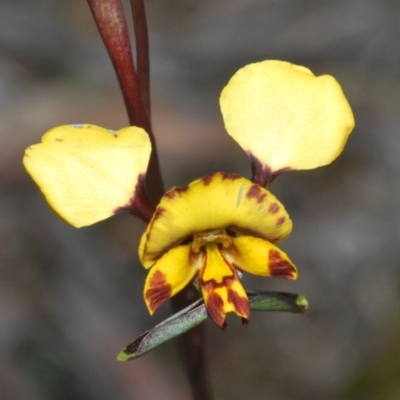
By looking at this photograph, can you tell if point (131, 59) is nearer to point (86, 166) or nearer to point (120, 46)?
point (120, 46)

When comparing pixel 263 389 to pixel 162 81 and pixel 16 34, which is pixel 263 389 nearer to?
pixel 162 81

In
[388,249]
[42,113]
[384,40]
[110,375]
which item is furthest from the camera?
[384,40]

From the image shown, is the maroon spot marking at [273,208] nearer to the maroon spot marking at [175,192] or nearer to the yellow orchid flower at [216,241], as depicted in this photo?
the yellow orchid flower at [216,241]

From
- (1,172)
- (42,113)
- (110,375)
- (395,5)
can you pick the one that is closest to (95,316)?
(110,375)

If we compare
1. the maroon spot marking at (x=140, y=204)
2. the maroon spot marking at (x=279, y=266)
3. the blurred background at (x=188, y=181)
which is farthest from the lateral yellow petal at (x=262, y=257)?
the blurred background at (x=188, y=181)

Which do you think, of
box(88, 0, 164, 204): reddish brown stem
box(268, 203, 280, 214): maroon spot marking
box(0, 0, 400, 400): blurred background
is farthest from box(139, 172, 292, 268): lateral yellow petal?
box(0, 0, 400, 400): blurred background

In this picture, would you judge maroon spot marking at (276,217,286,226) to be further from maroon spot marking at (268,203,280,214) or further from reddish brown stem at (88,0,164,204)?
reddish brown stem at (88,0,164,204)

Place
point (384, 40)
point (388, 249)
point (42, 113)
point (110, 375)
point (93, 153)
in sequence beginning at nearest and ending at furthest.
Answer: point (93, 153) → point (110, 375) → point (388, 249) → point (42, 113) → point (384, 40)

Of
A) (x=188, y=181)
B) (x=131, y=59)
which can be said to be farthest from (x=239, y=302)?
(x=188, y=181)
